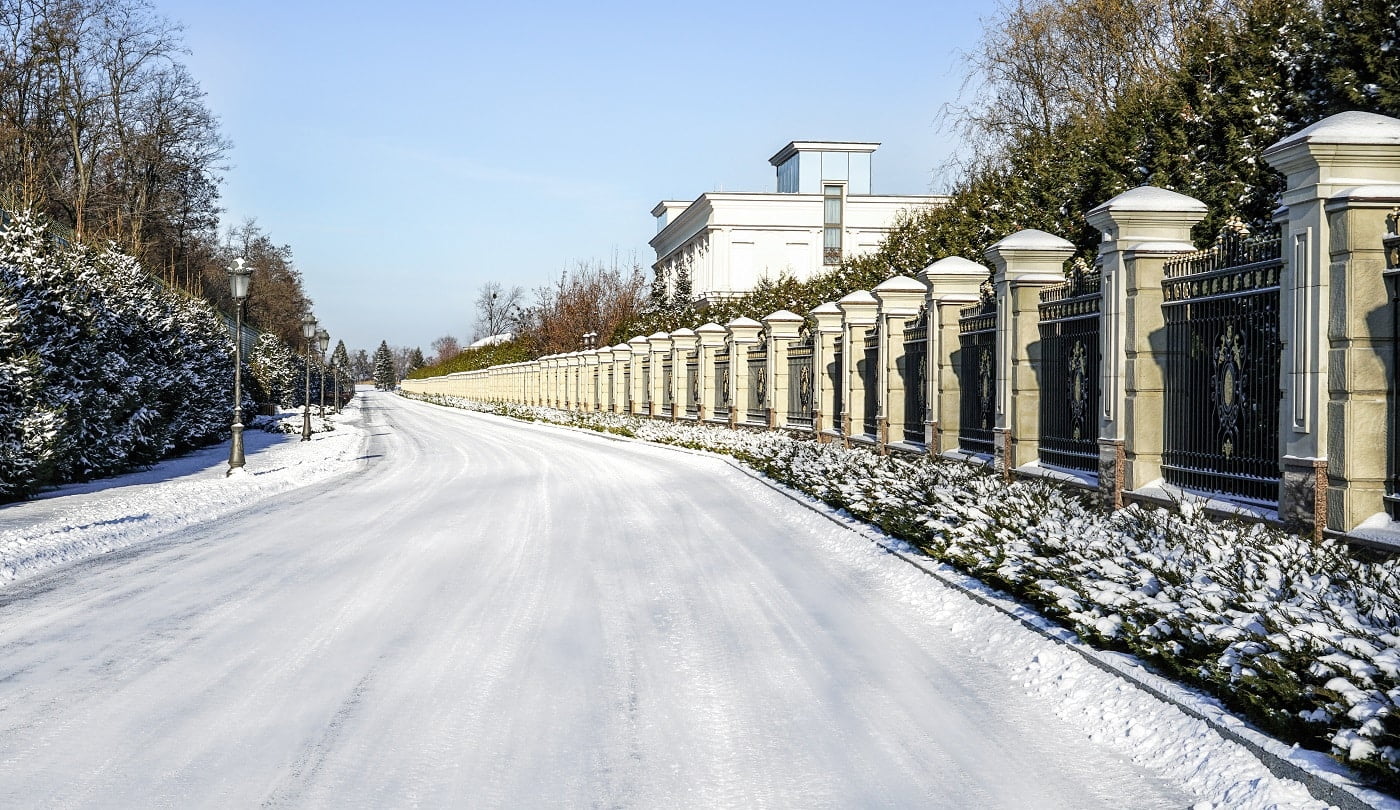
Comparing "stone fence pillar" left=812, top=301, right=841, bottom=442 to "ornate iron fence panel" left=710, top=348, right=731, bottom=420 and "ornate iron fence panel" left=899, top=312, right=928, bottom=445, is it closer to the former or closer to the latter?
"ornate iron fence panel" left=899, top=312, right=928, bottom=445

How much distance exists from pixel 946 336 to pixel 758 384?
47.4ft

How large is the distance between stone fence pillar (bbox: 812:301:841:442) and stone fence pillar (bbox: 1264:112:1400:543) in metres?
16.2

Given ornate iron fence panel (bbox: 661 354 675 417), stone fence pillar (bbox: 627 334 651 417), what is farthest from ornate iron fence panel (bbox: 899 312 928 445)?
stone fence pillar (bbox: 627 334 651 417)

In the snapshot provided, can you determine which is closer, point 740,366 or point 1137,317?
point 1137,317

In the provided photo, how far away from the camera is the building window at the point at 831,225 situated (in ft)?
260

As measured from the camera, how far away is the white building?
77562 millimetres

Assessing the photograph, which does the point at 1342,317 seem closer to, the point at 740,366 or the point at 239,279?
the point at 239,279

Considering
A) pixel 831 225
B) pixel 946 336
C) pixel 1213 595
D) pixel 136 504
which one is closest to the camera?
pixel 1213 595

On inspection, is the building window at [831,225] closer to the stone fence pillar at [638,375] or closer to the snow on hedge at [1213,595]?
the stone fence pillar at [638,375]

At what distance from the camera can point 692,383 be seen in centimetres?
3812

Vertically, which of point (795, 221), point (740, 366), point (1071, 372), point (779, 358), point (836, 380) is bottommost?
point (836, 380)

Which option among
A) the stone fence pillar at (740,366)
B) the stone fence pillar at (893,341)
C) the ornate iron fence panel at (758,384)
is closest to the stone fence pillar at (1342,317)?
the stone fence pillar at (893,341)

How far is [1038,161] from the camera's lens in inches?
940

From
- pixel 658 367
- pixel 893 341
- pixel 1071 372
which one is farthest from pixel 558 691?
pixel 658 367
